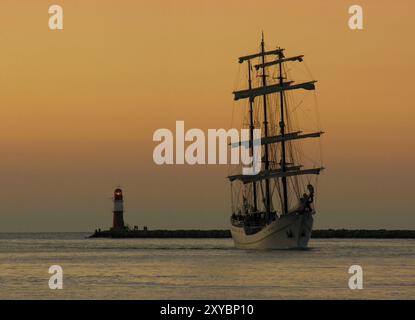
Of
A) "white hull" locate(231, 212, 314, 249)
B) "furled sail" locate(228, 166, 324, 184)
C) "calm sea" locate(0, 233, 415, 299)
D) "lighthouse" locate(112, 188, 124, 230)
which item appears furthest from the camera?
"lighthouse" locate(112, 188, 124, 230)

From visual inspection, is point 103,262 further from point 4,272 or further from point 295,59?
point 295,59

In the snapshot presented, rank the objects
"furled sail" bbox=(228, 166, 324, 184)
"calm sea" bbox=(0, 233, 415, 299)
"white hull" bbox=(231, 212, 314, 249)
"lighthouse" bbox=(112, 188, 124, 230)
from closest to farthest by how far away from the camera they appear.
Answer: "calm sea" bbox=(0, 233, 415, 299), "white hull" bbox=(231, 212, 314, 249), "furled sail" bbox=(228, 166, 324, 184), "lighthouse" bbox=(112, 188, 124, 230)

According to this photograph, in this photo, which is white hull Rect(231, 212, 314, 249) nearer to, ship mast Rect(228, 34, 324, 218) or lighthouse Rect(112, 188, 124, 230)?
ship mast Rect(228, 34, 324, 218)

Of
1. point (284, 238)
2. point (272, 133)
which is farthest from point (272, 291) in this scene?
point (272, 133)

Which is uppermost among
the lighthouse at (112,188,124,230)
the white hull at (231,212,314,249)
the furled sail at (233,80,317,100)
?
the furled sail at (233,80,317,100)

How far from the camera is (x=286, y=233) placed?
10525 centimetres

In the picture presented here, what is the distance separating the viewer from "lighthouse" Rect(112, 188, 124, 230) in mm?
183312

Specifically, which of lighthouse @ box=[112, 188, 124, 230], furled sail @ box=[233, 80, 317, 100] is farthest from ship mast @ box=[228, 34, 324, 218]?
lighthouse @ box=[112, 188, 124, 230]

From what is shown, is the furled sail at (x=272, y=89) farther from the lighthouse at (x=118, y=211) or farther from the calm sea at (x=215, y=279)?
the lighthouse at (x=118, y=211)

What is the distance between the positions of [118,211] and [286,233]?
86.9m

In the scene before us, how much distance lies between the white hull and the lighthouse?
77.2 m

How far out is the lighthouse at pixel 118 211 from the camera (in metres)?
183

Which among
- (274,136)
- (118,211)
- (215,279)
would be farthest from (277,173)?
(118,211)
